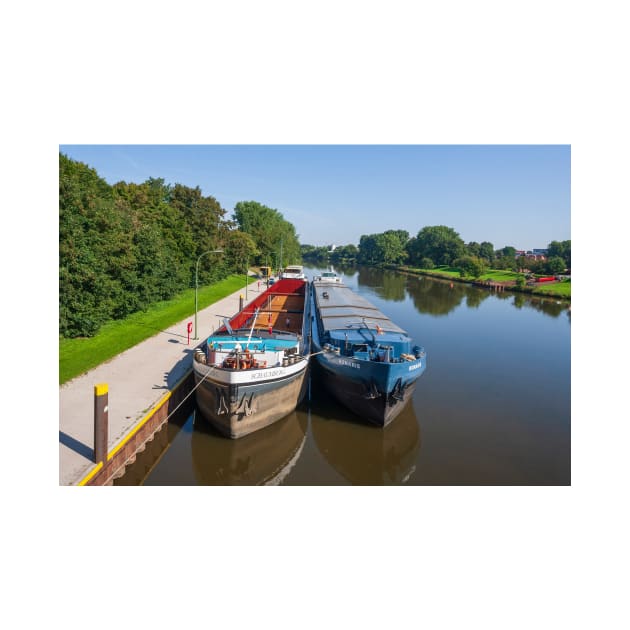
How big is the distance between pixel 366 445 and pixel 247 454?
3528mm

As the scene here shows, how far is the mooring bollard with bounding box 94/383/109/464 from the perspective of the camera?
910 centimetres

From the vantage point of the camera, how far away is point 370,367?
518 inches

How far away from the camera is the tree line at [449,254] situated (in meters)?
81.9

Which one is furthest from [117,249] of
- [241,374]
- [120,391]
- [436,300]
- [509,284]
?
[509,284]

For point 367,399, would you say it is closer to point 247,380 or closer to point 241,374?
point 247,380

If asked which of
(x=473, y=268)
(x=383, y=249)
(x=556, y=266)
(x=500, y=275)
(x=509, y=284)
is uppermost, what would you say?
Result: (x=383, y=249)

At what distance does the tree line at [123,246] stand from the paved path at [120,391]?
129 inches

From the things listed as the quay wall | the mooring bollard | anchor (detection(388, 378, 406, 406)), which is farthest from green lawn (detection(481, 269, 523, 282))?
the mooring bollard

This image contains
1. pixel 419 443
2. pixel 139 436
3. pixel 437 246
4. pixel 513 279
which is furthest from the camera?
pixel 437 246

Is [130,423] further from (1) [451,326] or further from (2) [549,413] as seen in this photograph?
(1) [451,326]

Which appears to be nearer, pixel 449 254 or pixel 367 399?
pixel 367 399

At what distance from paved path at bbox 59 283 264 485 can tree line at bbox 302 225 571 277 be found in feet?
236

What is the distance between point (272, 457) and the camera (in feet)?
40.2
